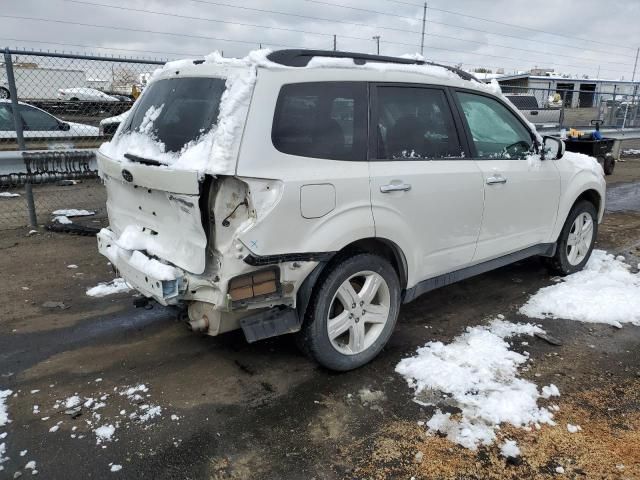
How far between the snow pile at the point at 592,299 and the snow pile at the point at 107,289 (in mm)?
3655

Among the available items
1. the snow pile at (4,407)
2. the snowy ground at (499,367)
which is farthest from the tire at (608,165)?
the snow pile at (4,407)

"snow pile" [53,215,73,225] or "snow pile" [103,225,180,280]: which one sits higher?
"snow pile" [103,225,180,280]

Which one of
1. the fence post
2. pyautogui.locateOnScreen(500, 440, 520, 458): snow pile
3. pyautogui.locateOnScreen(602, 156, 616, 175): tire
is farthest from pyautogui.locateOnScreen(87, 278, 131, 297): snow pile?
pyautogui.locateOnScreen(602, 156, 616, 175): tire

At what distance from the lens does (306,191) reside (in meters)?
2.93

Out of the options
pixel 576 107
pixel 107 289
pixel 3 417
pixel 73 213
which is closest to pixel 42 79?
pixel 73 213

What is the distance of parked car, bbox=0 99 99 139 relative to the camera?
302 inches

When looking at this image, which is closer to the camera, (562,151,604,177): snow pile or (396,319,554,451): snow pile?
(396,319,554,451): snow pile

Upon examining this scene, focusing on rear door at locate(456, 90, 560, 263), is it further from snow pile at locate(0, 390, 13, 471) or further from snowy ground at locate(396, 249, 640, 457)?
snow pile at locate(0, 390, 13, 471)

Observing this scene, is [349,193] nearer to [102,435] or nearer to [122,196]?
[122,196]

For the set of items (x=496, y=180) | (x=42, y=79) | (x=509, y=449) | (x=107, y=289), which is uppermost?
(x=42, y=79)

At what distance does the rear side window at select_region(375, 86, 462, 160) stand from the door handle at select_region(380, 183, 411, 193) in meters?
0.19

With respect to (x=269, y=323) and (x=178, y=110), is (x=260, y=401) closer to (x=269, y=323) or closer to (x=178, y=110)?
(x=269, y=323)

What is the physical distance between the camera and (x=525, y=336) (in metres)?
4.07

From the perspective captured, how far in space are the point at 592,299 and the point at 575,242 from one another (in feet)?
2.85
